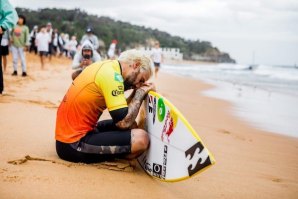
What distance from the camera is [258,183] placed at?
3.26 metres

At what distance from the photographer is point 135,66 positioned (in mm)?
3055

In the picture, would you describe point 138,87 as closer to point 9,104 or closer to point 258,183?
point 258,183

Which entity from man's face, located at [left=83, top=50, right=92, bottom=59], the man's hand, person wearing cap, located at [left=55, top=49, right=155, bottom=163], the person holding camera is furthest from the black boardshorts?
man's face, located at [left=83, top=50, right=92, bottom=59]

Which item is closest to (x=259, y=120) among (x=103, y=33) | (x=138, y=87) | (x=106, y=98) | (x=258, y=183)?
(x=258, y=183)

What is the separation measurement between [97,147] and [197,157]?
2.83 feet

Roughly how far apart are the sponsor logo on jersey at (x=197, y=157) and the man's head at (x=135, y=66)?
2.53 feet

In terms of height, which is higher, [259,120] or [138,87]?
[138,87]

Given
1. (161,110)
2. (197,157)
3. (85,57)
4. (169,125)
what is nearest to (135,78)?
(161,110)

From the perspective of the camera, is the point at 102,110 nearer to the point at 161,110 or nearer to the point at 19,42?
the point at 161,110

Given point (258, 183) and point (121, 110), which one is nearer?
point (121, 110)

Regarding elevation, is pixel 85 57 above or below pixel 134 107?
above

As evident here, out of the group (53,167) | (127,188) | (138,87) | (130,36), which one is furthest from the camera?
(130,36)

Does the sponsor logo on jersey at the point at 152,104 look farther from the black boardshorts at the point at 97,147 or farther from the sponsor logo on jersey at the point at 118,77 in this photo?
the sponsor logo on jersey at the point at 118,77

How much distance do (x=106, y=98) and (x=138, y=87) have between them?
1.56 ft
